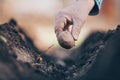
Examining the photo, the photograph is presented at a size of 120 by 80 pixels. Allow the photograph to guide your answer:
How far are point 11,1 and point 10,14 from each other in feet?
0.63

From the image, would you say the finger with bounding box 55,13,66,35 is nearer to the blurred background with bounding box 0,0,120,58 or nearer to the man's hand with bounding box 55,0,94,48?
the man's hand with bounding box 55,0,94,48

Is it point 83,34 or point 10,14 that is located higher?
point 10,14

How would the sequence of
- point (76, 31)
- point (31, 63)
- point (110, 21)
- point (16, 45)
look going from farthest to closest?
point (110, 21), point (16, 45), point (31, 63), point (76, 31)

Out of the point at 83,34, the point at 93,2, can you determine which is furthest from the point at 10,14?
the point at 93,2

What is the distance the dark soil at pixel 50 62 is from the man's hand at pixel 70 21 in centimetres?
17

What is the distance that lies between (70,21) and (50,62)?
3.31 feet

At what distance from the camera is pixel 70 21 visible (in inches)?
50.3

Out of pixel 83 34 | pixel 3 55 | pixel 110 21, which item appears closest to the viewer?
pixel 3 55

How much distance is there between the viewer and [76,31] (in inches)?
49.3

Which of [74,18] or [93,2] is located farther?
[93,2]

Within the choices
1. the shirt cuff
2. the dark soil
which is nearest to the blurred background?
the dark soil

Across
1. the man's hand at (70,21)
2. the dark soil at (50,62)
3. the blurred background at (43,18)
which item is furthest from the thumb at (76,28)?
the blurred background at (43,18)

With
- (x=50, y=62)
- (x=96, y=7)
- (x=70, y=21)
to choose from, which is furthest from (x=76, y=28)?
(x=50, y=62)

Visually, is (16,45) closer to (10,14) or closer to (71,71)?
(71,71)
